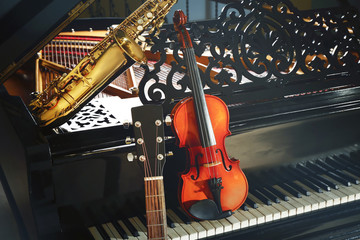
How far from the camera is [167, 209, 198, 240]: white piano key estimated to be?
1.91 meters

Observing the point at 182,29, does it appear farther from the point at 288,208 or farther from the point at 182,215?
the point at 288,208

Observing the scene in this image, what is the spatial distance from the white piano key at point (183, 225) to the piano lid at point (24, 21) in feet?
3.30

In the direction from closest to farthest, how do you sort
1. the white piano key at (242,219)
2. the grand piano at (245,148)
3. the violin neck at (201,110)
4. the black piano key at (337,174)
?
the grand piano at (245,148) < the violin neck at (201,110) < the white piano key at (242,219) < the black piano key at (337,174)

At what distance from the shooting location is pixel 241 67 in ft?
6.88

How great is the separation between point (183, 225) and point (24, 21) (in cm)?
112

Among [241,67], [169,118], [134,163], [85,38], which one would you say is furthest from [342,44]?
[85,38]

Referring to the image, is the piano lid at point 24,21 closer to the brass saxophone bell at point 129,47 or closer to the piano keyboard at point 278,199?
the brass saxophone bell at point 129,47

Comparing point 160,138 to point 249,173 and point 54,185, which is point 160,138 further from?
point 249,173

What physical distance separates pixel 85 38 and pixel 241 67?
1.57m

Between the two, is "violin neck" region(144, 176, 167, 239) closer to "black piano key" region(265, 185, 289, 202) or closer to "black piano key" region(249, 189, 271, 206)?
"black piano key" region(249, 189, 271, 206)

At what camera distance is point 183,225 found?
1978mm

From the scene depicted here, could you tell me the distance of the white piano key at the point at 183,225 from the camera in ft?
6.25

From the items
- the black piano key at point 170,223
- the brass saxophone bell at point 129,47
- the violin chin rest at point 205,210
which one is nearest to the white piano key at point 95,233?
the black piano key at point 170,223

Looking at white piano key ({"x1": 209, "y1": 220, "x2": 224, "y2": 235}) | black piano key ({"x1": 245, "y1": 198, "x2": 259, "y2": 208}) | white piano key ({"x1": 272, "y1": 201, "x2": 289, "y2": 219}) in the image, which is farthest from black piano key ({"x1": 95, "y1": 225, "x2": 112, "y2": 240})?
white piano key ({"x1": 272, "y1": 201, "x2": 289, "y2": 219})
